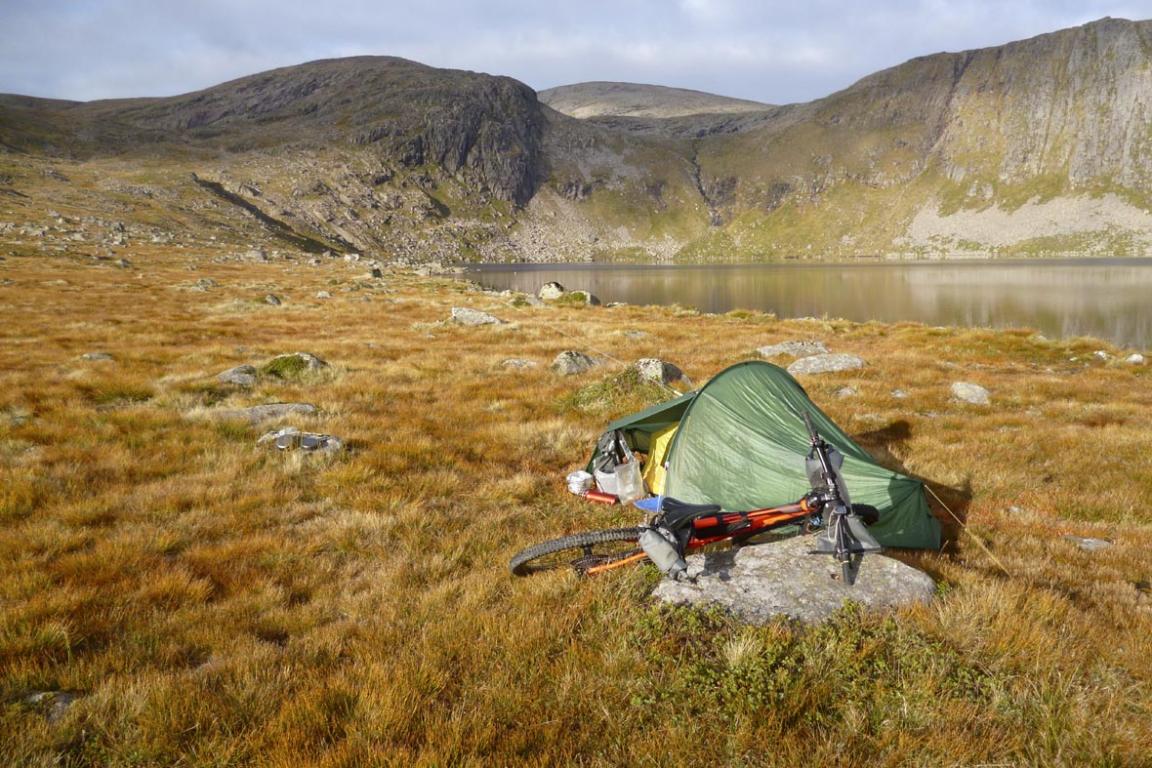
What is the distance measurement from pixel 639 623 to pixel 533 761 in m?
1.60

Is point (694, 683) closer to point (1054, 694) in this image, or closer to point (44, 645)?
point (1054, 694)

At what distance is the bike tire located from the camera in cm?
547

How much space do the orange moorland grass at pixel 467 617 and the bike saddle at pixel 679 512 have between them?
590mm

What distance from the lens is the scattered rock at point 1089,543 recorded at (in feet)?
22.3

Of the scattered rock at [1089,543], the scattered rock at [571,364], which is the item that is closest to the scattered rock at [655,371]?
the scattered rock at [571,364]

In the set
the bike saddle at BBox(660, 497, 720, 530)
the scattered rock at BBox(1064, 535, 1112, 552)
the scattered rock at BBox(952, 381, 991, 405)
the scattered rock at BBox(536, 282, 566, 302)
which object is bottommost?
the scattered rock at BBox(1064, 535, 1112, 552)

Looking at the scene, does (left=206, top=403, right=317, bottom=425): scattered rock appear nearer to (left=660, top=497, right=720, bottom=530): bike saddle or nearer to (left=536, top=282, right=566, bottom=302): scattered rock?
(left=660, top=497, right=720, bottom=530): bike saddle

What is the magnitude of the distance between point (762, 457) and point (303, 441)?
7.47 meters

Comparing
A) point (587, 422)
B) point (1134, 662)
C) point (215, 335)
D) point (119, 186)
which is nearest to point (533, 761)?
point (1134, 662)

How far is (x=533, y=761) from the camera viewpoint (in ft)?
10.8

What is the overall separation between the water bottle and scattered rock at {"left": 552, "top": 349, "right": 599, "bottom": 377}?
12.6m

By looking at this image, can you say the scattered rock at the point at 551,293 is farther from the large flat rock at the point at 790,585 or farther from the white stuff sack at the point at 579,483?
the large flat rock at the point at 790,585

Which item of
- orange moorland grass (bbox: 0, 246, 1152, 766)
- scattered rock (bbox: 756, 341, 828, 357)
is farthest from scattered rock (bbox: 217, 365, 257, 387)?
scattered rock (bbox: 756, 341, 828, 357)

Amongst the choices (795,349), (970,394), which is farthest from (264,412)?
(795,349)
